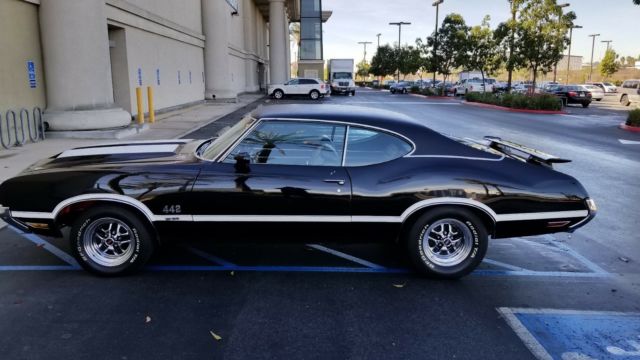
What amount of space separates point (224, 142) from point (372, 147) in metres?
1.37

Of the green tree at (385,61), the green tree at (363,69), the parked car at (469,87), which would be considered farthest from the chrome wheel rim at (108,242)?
the green tree at (363,69)

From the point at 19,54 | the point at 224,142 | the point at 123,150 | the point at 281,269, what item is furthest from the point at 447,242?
the point at 19,54

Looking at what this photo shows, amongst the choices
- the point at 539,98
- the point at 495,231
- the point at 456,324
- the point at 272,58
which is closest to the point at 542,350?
the point at 456,324

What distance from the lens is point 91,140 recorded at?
12.7 meters

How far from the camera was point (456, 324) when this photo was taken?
3.91 m

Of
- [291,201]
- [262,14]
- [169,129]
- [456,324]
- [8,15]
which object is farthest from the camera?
[262,14]

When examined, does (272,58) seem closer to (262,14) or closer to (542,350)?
(262,14)

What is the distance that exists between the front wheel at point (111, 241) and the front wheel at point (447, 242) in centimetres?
232

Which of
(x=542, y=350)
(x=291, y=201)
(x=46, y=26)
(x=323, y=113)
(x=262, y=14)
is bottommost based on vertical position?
(x=542, y=350)

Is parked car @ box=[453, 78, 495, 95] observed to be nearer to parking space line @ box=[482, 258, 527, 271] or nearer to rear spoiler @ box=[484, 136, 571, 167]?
rear spoiler @ box=[484, 136, 571, 167]

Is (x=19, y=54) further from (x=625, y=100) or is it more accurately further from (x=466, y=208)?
(x=625, y=100)

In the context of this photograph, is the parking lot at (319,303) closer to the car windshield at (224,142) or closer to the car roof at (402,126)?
the car windshield at (224,142)

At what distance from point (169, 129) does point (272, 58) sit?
1297 inches

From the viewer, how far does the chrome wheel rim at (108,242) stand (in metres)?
4.53
